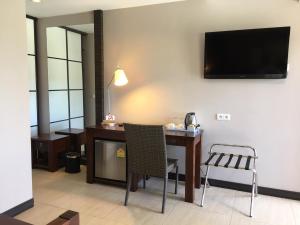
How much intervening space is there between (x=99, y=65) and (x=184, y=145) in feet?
5.73

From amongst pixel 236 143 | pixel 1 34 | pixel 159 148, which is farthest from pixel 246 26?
pixel 1 34

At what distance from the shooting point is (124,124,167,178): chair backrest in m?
2.68

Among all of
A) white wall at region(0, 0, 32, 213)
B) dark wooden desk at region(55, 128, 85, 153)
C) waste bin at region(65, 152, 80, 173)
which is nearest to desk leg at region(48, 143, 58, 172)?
waste bin at region(65, 152, 80, 173)

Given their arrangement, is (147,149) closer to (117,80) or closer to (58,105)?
(117,80)

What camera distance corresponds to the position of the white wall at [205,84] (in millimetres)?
2981

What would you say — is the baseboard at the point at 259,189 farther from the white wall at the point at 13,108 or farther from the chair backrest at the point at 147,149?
the white wall at the point at 13,108

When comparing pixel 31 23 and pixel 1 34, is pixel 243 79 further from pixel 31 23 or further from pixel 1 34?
pixel 31 23

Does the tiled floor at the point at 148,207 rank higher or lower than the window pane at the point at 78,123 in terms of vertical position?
lower

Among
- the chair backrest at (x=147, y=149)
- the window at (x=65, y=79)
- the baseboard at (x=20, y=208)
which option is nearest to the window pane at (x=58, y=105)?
the window at (x=65, y=79)

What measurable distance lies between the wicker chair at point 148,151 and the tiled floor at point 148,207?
0.19 m

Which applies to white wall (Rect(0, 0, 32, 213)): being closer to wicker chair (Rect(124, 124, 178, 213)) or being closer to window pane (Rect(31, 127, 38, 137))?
wicker chair (Rect(124, 124, 178, 213))

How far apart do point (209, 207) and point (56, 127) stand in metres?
Answer: 2.87

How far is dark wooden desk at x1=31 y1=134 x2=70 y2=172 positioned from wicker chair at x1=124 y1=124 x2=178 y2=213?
5.12 feet

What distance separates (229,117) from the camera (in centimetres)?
324
